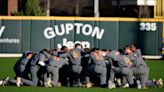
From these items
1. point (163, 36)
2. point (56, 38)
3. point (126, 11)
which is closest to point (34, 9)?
point (56, 38)

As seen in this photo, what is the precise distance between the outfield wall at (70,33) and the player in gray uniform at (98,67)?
50.3 ft

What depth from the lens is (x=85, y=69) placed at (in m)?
19.2

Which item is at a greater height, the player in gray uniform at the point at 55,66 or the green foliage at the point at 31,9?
the green foliage at the point at 31,9

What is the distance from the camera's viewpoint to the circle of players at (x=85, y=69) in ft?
61.5

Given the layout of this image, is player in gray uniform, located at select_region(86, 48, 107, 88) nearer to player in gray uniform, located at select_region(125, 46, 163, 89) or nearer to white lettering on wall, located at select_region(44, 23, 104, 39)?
player in gray uniform, located at select_region(125, 46, 163, 89)

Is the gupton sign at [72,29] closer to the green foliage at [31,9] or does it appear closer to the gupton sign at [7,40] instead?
the gupton sign at [7,40]

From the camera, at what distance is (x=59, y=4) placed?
2616 inches

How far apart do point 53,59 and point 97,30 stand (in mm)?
15733

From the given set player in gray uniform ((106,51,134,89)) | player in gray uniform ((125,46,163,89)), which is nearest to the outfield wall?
player in gray uniform ((125,46,163,89))

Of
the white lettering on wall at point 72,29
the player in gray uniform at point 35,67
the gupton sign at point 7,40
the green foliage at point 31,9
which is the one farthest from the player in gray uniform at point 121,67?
the green foliage at point 31,9

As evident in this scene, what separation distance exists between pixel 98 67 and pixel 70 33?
1583 centimetres

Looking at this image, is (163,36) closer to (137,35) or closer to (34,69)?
(137,35)

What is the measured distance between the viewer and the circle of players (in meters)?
18.7

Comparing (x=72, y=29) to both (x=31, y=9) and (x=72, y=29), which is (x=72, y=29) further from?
(x=31, y=9)
